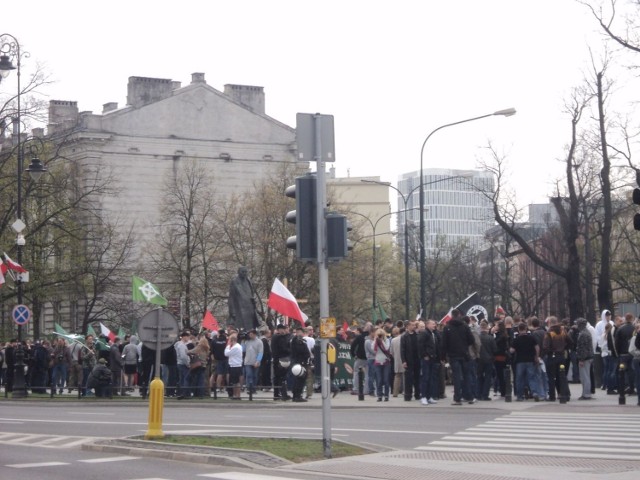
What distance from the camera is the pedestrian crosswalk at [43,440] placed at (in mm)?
18728

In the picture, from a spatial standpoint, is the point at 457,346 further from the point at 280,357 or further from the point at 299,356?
the point at 280,357

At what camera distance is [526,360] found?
2609cm

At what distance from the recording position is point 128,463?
1560 cm

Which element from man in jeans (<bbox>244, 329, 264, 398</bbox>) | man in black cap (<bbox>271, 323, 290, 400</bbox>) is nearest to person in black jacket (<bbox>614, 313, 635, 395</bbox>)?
man in black cap (<bbox>271, 323, 290, 400</bbox>)

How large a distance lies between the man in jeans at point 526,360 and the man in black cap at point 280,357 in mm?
6295

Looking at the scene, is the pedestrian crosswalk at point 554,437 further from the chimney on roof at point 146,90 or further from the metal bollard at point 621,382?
the chimney on roof at point 146,90

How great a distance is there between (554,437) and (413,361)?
9453 mm

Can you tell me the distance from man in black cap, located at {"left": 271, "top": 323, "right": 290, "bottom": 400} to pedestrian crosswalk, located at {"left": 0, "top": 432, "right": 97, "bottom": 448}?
10225 mm

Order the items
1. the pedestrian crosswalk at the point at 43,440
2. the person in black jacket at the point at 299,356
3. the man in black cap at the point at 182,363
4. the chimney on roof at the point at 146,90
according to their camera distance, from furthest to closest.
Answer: the chimney on roof at the point at 146,90 < the man in black cap at the point at 182,363 < the person in black jacket at the point at 299,356 < the pedestrian crosswalk at the point at 43,440

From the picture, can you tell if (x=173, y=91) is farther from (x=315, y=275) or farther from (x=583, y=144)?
(x=583, y=144)

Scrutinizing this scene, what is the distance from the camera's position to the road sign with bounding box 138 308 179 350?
62.2 feet

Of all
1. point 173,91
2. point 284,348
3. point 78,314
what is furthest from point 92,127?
point 284,348

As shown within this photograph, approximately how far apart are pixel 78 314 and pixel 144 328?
54079 mm

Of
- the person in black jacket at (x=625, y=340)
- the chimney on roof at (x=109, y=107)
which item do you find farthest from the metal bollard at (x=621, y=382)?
the chimney on roof at (x=109, y=107)
